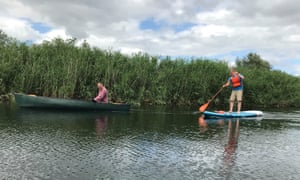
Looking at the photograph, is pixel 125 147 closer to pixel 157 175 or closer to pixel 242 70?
pixel 157 175

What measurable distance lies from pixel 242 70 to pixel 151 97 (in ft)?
29.6

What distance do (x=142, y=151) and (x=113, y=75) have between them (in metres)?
13.5

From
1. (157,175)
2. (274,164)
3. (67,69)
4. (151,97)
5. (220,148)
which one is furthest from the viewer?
(151,97)

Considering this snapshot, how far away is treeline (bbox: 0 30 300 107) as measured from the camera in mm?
19406

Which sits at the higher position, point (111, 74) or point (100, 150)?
point (111, 74)

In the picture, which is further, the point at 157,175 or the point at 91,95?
the point at 91,95

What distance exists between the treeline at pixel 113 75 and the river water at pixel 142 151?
733 centimetres

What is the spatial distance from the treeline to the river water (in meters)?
7.33

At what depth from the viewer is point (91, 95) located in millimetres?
20359

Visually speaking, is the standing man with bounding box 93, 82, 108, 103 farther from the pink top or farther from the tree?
the tree

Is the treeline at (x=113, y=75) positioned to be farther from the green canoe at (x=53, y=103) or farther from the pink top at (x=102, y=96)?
the pink top at (x=102, y=96)

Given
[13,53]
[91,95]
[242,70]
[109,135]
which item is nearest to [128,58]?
[91,95]

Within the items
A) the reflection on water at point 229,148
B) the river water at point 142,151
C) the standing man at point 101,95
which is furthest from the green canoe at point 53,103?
the reflection on water at point 229,148

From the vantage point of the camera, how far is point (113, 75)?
21.0 metres
